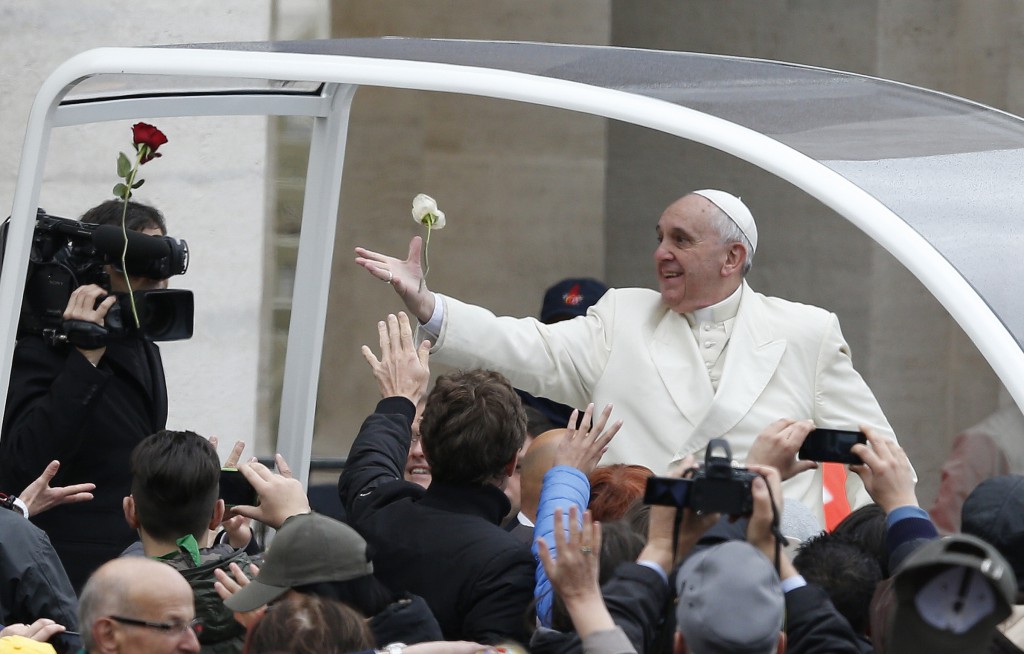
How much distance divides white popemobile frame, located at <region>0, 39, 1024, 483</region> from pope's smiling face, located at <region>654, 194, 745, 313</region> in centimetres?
41

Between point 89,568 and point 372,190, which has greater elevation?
point 372,190

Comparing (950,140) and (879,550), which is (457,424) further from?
(950,140)

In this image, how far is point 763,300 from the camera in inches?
172

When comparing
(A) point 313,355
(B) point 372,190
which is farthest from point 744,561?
(B) point 372,190

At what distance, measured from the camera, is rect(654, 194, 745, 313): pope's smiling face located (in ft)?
13.7

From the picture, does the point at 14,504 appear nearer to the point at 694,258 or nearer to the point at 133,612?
the point at 133,612

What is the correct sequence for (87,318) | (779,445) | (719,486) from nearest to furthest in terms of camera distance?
(719,486), (779,445), (87,318)

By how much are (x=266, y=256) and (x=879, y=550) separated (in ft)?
13.7

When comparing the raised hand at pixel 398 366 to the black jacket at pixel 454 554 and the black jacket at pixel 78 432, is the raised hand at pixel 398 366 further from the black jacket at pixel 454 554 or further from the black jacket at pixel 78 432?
the black jacket at pixel 78 432

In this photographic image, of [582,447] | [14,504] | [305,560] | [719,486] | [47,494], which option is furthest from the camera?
[47,494]

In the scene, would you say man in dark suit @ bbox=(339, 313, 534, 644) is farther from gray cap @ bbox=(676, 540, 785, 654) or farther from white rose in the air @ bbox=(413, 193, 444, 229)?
white rose in the air @ bbox=(413, 193, 444, 229)

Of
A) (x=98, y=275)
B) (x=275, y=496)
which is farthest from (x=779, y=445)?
(x=98, y=275)

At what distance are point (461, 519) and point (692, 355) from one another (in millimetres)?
1376

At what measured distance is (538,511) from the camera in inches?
117
